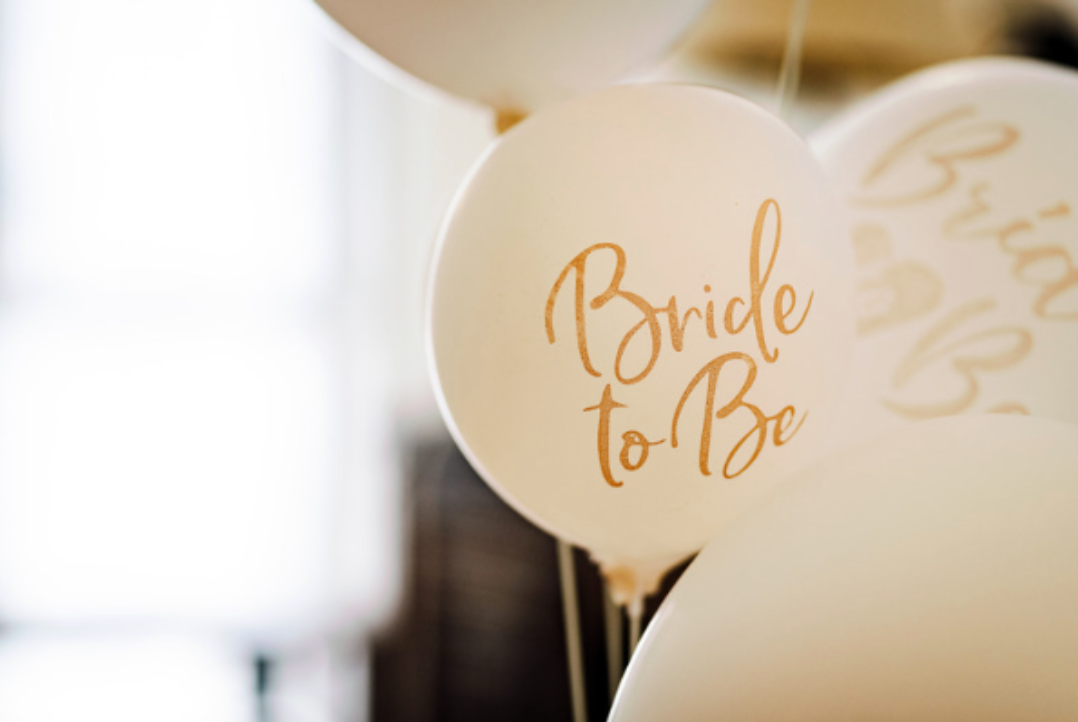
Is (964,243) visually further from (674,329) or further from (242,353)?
(242,353)

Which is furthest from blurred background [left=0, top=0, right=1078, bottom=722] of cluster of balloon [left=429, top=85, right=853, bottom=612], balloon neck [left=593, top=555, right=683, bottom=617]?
Result: cluster of balloon [left=429, top=85, right=853, bottom=612]

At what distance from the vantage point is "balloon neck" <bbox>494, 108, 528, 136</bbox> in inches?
25.2

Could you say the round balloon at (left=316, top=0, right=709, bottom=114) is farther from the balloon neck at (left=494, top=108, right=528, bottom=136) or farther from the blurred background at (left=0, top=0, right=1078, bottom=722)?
the blurred background at (left=0, top=0, right=1078, bottom=722)

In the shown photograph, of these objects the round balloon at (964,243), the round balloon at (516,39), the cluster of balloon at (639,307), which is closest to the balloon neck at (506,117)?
the round balloon at (516,39)

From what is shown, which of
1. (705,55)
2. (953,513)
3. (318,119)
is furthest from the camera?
(318,119)

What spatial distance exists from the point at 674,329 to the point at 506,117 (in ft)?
0.80

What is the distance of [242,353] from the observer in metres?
1.94

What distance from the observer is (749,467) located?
52cm

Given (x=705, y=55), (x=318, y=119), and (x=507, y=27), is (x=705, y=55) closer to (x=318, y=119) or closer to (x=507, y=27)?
(x=318, y=119)

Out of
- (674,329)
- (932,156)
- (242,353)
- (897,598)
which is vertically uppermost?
(242,353)

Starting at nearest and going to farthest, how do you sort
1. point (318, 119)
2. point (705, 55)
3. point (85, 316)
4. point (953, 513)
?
point (953, 513) → point (705, 55) → point (85, 316) → point (318, 119)

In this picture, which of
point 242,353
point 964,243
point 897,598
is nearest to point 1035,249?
point 964,243

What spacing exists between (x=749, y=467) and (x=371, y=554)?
1.52m

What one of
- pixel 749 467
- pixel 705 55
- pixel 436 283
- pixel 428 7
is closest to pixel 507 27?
pixel 428 7
